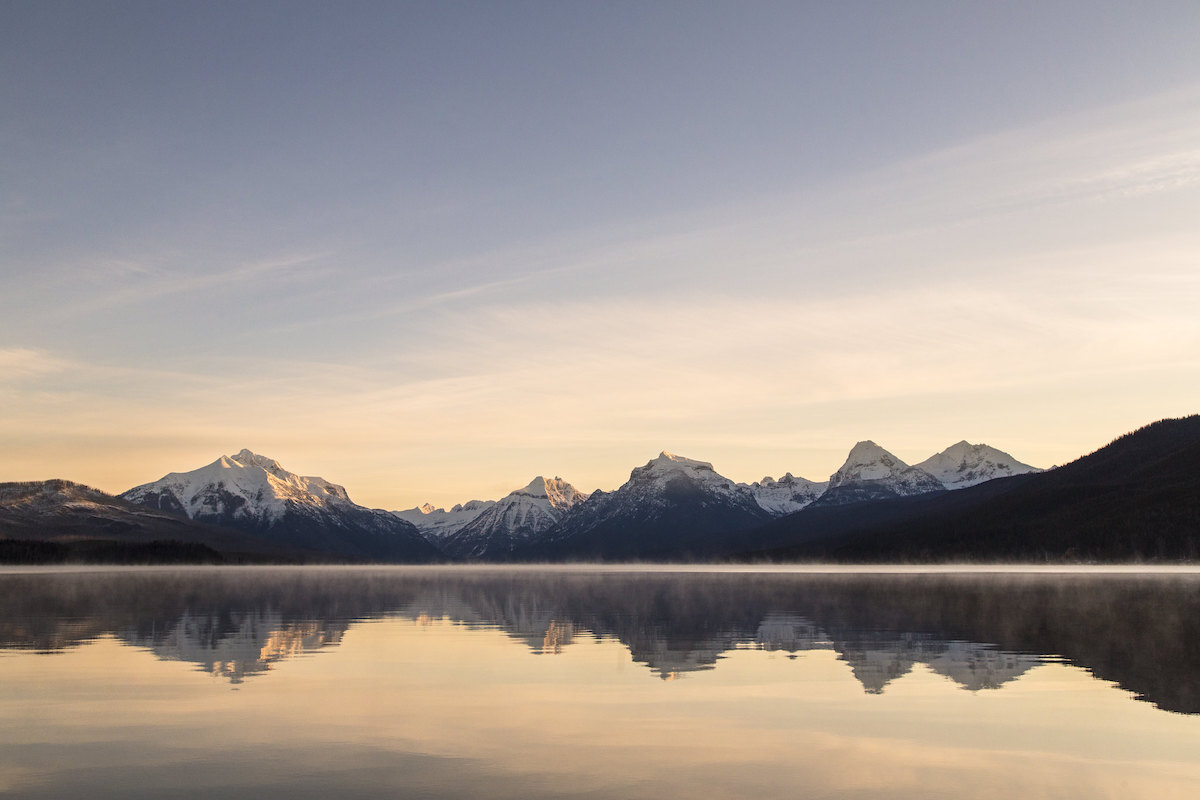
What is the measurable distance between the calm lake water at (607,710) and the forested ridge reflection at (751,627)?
1.23 feet

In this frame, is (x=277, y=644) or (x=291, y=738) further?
(x=277, y=644)

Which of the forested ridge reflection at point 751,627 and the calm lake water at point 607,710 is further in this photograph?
the forested ridge reflection at point 751,627

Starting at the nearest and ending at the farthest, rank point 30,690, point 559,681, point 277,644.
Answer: point 30,690
point 559,681
point 277,644

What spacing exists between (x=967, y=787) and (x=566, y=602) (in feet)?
246

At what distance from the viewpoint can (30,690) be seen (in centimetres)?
3522

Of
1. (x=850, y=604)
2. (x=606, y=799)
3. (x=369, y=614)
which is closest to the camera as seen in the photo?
(x=606, y=799)

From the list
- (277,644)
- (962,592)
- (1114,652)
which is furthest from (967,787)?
(962,592)

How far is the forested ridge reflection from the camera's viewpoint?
138 ft

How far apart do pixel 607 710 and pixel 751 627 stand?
102 ft

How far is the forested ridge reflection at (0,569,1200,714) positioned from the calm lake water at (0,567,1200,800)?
1.23ft

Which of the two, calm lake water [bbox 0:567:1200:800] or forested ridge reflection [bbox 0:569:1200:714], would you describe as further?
forested ridge reflection [bbox 0:569:1200:714]

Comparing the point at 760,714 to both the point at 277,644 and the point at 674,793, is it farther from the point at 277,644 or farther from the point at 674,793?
the point at 277,644

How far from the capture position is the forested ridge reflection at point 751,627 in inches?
1652

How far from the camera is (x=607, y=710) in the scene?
32.1 m
